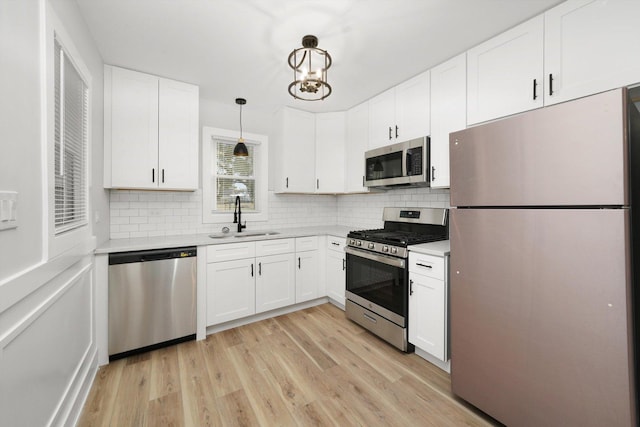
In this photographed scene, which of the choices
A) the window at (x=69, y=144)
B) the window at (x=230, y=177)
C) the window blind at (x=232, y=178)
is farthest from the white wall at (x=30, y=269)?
the window blind at (x=232, y=178)

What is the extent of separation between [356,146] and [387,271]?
5.52 feet

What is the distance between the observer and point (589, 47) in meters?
1.57

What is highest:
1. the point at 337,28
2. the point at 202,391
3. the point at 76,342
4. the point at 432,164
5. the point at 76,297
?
the point at 337,28

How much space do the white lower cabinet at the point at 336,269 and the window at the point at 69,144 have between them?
7.47ft

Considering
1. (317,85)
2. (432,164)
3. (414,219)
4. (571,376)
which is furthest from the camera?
(414,219)

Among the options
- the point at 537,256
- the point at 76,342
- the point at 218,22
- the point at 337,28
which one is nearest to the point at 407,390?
the point at 537,256

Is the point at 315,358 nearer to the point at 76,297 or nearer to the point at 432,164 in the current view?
the point at 76,297

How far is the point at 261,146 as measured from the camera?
11.8 ft

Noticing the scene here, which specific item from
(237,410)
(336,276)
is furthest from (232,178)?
(237,410)

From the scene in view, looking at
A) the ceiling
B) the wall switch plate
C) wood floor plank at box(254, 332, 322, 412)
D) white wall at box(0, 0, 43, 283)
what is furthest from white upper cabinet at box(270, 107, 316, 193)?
the wall switch plate

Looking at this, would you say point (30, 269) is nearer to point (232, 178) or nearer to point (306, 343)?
point (306, 343)

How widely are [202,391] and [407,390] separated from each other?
55.9 inches

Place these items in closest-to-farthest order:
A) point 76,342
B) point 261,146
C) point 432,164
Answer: point 76,342 < point 432,164 < point 261,146

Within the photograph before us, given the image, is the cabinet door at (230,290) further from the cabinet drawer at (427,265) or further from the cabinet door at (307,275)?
the cabinet drawer at (427,265)
